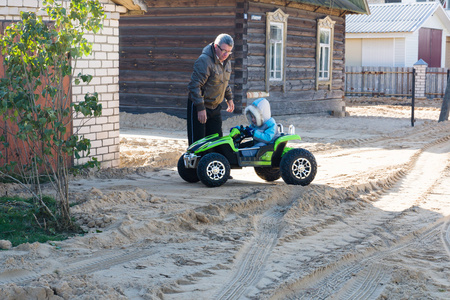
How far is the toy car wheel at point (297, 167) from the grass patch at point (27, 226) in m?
3.02

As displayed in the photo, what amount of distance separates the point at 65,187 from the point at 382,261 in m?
2.93

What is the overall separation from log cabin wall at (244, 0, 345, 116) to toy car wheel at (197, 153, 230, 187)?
8754 millimetres

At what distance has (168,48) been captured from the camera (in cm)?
1719

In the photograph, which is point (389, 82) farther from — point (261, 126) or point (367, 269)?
point (367, 269)

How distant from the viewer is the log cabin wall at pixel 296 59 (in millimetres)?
16922

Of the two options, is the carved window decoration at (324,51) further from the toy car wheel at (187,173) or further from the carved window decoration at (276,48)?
the toy car wheel at (187,173)

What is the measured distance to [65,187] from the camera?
595 centimetres

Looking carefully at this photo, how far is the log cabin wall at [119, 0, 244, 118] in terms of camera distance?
53.9 feet

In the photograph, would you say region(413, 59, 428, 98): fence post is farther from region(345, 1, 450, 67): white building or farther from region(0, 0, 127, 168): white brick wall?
region(0, 0, 127, 168): white brick wall

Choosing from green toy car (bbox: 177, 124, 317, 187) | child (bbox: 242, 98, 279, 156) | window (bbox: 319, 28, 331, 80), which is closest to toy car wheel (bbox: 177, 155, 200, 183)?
green toy car (bbox: 177, 124, 317, 187)

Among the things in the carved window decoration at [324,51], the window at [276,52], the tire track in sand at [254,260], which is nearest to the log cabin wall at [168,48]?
the window at [276,52]

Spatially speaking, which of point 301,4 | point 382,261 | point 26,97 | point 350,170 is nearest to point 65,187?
point 26,97

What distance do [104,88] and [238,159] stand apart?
277 centimetres

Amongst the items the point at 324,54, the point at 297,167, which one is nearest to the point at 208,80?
the point at 297,167
